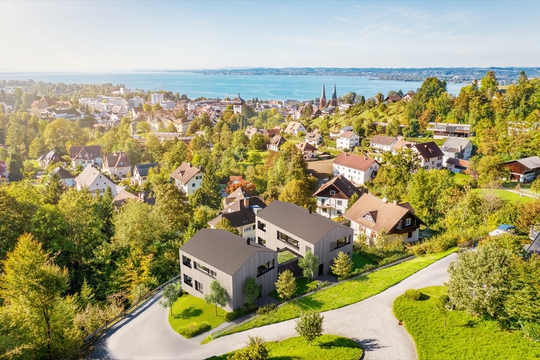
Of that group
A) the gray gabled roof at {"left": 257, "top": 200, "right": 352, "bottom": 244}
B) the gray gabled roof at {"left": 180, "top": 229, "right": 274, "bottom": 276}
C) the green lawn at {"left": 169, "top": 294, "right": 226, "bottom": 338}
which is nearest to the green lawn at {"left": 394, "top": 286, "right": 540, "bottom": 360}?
the gray gabled roof at {"left": 257, "top": 200, "right": 352, "bottom": 244}

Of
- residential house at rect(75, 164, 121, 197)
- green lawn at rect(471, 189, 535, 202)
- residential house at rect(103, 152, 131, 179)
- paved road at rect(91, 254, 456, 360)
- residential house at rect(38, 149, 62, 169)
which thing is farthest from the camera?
residential house at rect(38, 149, 62, 169)

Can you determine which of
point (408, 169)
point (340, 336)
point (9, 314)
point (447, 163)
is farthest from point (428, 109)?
point (9, 314)

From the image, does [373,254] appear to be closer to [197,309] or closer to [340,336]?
[340,336]

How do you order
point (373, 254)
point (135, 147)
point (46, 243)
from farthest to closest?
point (135, 147) → point (46, 243) → point (373, 254)

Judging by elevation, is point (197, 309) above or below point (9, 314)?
below

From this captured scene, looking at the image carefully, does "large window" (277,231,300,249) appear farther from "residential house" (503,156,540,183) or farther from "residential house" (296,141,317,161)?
"residential house" (296,141,317,161)

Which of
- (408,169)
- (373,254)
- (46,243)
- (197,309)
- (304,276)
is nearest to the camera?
(197,309)

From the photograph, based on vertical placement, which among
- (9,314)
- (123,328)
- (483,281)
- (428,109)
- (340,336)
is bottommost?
(123,328)

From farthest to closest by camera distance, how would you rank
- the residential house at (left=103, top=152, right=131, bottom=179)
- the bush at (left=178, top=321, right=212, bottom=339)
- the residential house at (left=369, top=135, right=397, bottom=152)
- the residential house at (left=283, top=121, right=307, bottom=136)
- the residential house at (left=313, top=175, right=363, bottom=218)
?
the residential house at (left=283, top=121, right=307, bottom=136)
the residential house at (left=369, top=135, right=397, bottom=152)
the residential house at (left=103, top=152, right=131, bottom=179)
the residential house at (left=313, top=175, right=363, bottom=218)
the bush at (left=178, top=321, right=212, bottom=339)
